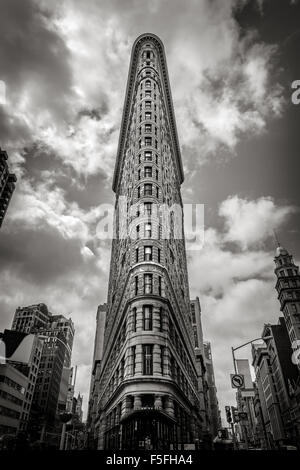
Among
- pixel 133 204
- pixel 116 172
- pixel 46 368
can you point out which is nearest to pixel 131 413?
pixel 133 204

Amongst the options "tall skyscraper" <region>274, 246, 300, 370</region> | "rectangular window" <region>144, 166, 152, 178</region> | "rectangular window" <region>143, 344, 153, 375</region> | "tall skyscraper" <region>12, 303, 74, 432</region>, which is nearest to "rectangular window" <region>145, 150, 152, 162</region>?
"rectangular window" <region>144, 166, 152, 178</region>

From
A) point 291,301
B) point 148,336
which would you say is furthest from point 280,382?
point 148,336

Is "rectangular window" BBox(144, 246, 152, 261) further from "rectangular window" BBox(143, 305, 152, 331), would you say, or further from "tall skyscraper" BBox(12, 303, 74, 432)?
"tall skyscraper" BBox(12, 303, 74, 432)

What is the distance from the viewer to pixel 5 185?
12788cm

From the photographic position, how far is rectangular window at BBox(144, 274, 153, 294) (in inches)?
1307

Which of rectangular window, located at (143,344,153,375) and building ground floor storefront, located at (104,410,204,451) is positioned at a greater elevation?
rectangular window, located at (143,344,153,375)

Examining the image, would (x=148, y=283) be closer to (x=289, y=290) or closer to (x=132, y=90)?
(x=132, y=90)

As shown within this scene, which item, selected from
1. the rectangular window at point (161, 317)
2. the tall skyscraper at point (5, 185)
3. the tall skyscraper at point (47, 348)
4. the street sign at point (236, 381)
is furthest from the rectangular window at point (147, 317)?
the tall skyscraper at point (5, 185)

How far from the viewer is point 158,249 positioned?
3809 centimetres

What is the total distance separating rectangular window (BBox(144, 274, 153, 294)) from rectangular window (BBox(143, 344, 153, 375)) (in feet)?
Result: 20.6

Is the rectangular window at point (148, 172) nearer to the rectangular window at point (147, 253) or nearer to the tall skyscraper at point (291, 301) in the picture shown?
the rectangular window at point (147, 253)

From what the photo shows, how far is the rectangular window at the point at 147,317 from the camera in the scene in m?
30.2

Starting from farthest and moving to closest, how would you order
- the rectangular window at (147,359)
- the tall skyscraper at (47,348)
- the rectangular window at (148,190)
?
the tall skyscraper at (47,348)
the rectangular window at (148,190)
the rectangular window at (147,359)

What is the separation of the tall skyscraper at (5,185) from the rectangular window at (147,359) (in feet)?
372
